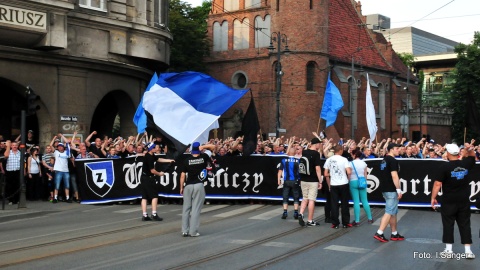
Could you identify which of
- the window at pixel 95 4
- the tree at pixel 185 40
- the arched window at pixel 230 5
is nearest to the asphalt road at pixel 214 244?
the window at pixel 95 4

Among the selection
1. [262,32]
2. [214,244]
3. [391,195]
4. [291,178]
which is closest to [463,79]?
[262,32]

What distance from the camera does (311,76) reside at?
178 ft

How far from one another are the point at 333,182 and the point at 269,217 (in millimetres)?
2365

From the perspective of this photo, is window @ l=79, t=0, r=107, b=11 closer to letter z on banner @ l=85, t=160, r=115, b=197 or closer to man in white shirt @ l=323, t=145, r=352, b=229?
letter z on banner @ l=85, t=160, r=115, b=197

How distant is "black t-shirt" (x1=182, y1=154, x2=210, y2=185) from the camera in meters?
13.2

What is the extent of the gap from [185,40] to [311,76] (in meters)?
10.2

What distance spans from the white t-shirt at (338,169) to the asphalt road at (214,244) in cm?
96

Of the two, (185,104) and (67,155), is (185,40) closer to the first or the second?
(67,155)

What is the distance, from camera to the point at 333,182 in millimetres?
14500

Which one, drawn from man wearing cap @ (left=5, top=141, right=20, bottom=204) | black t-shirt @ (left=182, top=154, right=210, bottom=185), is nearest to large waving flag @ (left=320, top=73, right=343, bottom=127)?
man wearing cap @ (left=5, top=141, right=20, bottom=204)

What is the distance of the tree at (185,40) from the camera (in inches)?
2133

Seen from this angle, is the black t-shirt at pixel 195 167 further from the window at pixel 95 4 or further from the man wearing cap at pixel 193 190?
the window at pixel 95 4

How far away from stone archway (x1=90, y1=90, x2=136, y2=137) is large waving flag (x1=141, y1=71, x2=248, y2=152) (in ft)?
39.0

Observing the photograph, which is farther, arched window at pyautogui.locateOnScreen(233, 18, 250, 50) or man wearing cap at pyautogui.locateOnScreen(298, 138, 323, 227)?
arched window at pyautogui.locateOnScreen(233, 18, 250, 50)
